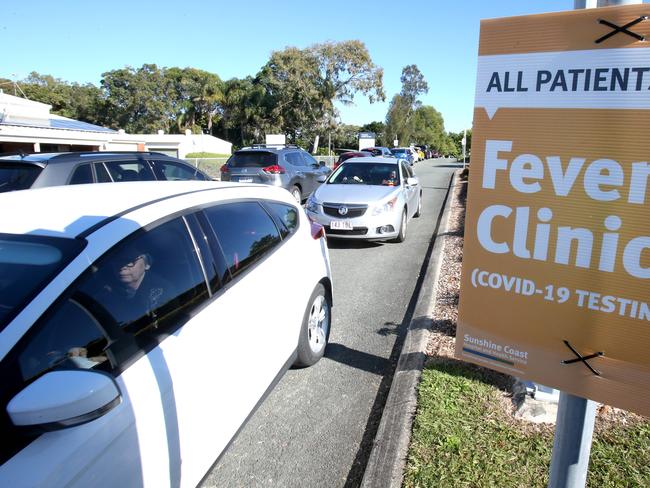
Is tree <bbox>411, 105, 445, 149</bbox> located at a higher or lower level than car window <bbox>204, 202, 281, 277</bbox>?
higher

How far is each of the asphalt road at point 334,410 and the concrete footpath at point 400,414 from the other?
147 millimetres

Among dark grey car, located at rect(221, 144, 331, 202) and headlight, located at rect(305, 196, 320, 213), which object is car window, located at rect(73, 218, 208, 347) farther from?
dark grey car, located at rect(221, 144, 331, 202)

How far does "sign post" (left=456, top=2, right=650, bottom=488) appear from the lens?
144 centimetres

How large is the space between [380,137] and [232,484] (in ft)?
270

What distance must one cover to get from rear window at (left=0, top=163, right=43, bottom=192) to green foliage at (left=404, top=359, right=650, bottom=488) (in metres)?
5.33

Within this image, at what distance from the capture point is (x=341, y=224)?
8.58m

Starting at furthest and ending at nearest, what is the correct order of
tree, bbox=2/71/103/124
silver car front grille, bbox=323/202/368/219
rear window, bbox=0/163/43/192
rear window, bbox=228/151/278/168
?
tree, bbox=2/71/103/124
rear window, bbox=228/151/278/168
silver car front grille, bbox=323/202/368/219
rear window, bbox=0/163/43/192

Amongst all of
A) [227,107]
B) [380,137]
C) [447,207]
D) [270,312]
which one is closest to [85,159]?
[270,312]

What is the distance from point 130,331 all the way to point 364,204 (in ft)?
22.2

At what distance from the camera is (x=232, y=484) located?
279 cm

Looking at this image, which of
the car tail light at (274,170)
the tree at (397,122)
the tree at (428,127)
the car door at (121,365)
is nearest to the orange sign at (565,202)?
the car door at (121,365)

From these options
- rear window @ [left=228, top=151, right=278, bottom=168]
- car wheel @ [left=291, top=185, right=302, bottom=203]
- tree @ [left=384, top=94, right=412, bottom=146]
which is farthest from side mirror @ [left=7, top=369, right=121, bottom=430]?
tree @ [left=384, top=94, right=412, bottom=146]

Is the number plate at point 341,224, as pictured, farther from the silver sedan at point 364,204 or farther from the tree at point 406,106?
the tree at point 406,106

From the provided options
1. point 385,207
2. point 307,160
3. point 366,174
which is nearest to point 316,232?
point 385,207
